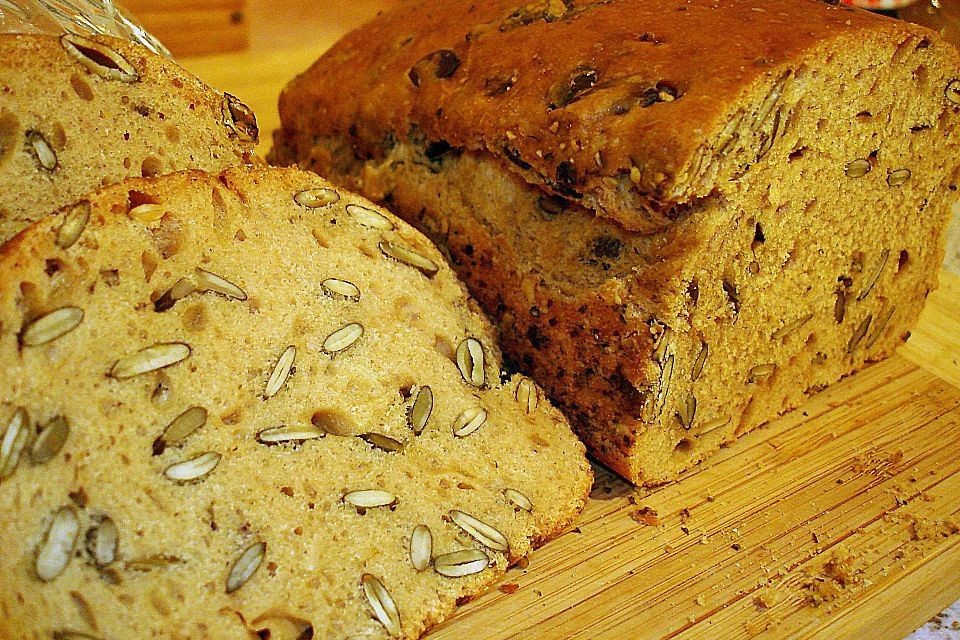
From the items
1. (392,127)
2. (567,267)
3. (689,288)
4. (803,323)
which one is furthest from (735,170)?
(392,127)

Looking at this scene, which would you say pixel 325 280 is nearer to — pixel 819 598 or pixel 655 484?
pixel 655 484

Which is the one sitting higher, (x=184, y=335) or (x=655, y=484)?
(x=184, y=335)

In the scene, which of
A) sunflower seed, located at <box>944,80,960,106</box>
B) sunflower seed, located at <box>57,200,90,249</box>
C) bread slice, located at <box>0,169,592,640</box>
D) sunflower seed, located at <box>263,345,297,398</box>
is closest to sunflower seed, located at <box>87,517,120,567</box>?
bread slice, located at <box>0,169,592,640</box>

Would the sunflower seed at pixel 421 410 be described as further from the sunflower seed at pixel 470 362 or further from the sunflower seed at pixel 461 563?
the sunflower seed at pixel 461 563

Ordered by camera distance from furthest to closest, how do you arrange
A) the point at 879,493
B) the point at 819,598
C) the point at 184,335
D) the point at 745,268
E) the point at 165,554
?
the point at 879,493, the point at 745,268, the point at 819,598, the point at 184,335, the point at 165,554

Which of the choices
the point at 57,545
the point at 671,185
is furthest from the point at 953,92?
the point at 57,545
